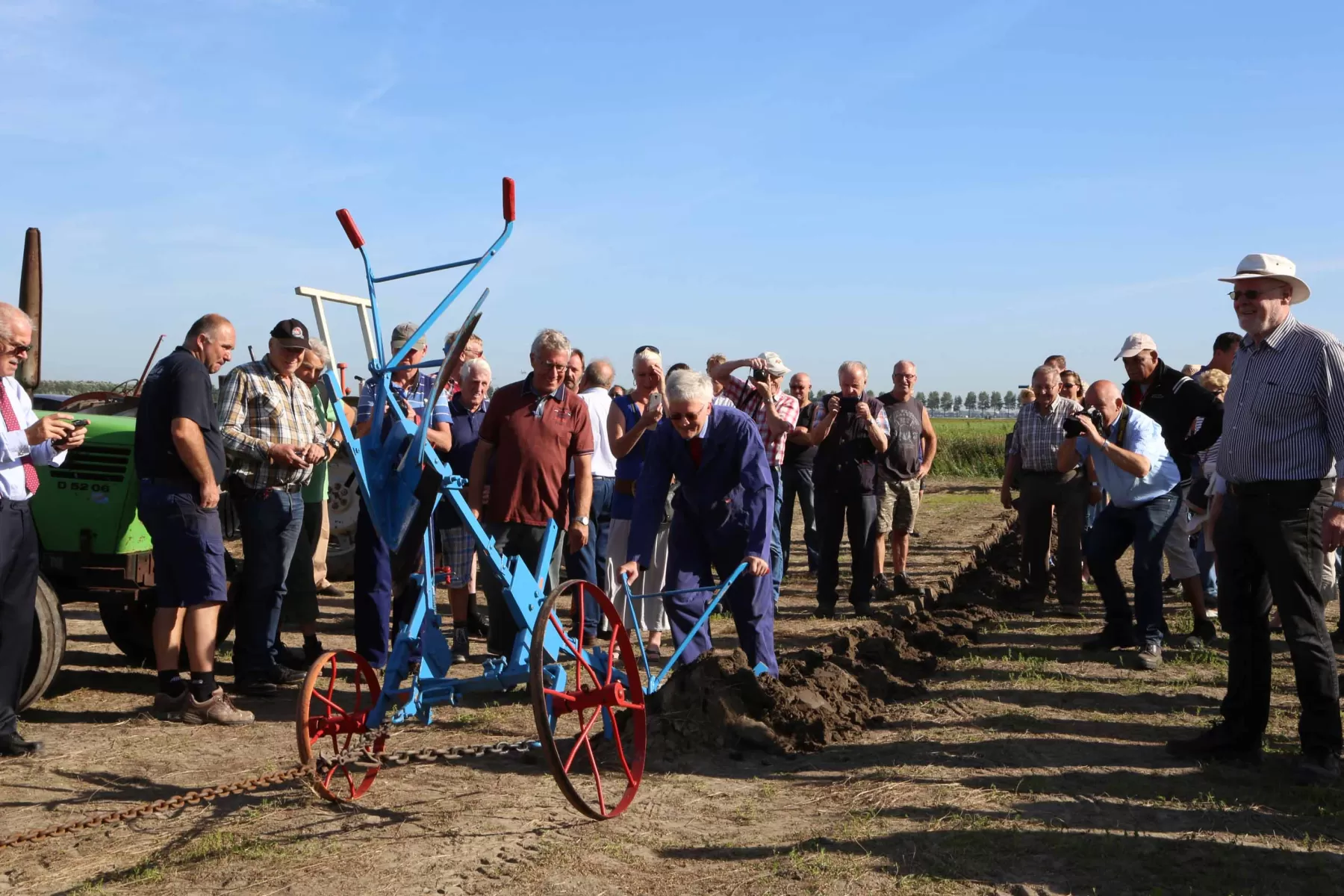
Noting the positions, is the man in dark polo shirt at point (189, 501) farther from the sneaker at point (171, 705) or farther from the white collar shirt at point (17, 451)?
the white collar shirt at point (17, 451)

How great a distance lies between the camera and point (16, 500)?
537cm

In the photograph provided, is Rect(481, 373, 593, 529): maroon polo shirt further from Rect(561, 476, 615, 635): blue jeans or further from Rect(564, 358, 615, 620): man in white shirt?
Rect(564, 358, 615, 620): man in white shirt

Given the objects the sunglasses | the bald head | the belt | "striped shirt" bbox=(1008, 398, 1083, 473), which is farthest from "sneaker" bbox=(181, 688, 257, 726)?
"striped shirt" bbox=(1008, 398, 1083, 473)

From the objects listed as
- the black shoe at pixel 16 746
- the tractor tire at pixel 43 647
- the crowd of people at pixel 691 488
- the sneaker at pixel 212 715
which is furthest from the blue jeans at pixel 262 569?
the black shoe at pixel 16 746

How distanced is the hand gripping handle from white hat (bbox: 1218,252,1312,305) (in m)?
3.10

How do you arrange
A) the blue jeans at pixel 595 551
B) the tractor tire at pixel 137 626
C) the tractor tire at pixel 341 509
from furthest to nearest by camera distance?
the tractor tire at pixel 341 509 < the blue jeans at pixel 595 551 < the tractor tire at pixel 137 626

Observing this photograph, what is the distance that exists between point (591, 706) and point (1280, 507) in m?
3.03

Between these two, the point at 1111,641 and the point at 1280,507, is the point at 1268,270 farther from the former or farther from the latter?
the point at 1111,641

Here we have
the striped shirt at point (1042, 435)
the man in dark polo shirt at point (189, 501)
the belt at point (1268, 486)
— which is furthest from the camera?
the striped shirt at point (1042, 435)

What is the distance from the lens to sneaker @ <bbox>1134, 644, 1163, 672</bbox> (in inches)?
290

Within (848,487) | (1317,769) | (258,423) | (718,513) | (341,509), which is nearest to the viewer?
(1317,769)

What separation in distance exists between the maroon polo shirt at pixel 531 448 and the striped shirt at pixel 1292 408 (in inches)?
132

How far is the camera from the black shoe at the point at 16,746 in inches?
212

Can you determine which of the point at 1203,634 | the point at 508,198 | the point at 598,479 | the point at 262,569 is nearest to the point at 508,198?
the point at 508,198
